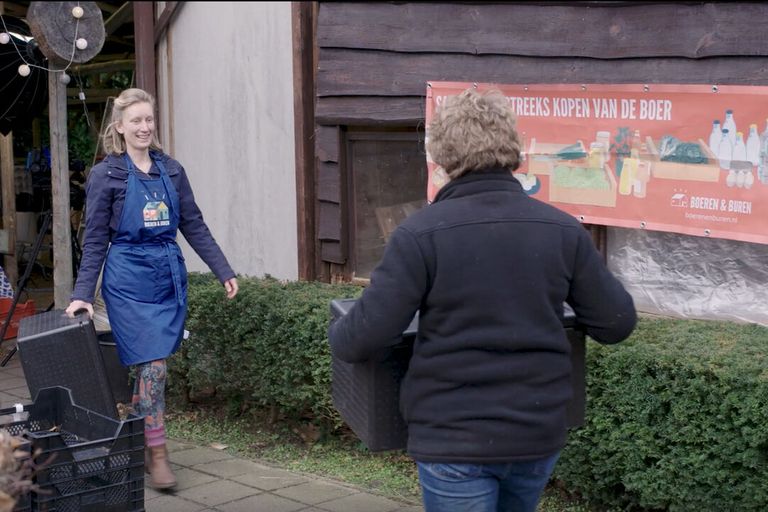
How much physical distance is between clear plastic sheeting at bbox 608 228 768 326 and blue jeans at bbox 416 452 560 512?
2452mm

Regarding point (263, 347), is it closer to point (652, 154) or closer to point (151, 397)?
point (151, 397)

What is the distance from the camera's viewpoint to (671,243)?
5.15 metres

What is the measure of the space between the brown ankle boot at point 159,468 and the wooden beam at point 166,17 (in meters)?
3.83

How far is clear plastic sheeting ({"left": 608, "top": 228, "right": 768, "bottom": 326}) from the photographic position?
484 centimetres

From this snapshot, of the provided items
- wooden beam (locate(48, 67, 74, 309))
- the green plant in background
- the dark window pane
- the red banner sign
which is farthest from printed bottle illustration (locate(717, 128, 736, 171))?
the green plant in background

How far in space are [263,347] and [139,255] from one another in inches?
44.4

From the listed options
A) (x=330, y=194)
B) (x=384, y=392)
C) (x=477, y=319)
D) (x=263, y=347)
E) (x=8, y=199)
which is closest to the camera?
(x=477, y=319)

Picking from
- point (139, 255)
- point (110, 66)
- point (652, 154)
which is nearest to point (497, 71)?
point (652, 154)

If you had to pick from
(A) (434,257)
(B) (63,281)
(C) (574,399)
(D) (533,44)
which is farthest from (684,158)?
(B) (63,281)

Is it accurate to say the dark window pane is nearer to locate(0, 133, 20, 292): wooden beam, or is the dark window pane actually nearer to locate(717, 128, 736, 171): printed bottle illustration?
locate(717, 128, 736, 171): printed bottle illustration

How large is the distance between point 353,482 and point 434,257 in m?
2.73

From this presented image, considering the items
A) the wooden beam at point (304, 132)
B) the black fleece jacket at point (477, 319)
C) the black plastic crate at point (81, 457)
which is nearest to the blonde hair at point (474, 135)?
the black fleece jacket at point (477, 319)

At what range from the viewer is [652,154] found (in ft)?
16.5

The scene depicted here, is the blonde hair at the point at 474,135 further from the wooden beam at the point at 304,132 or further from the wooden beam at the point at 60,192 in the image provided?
the wooden beam at the point at 304,132
